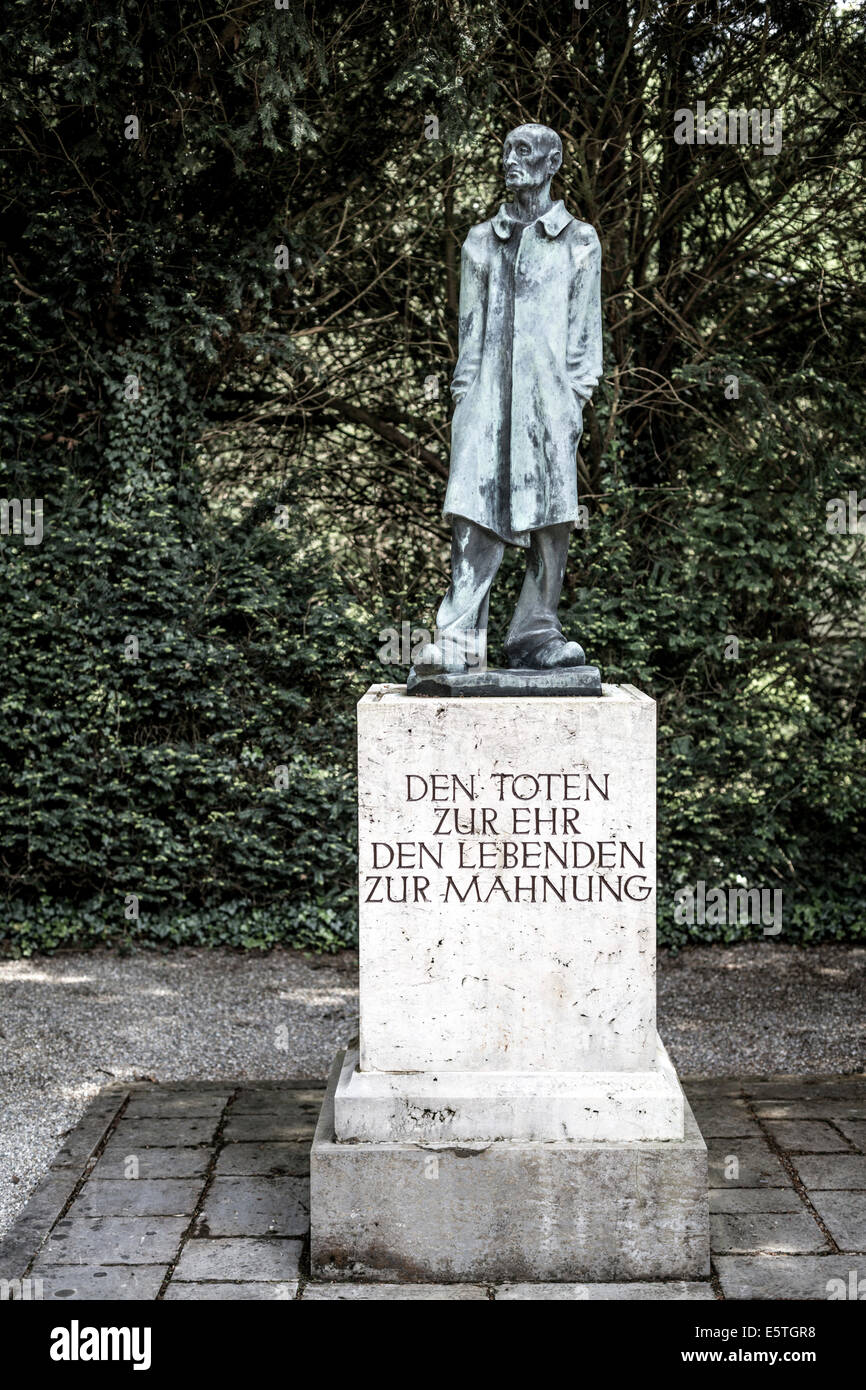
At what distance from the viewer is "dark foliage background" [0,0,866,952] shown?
24.3 ft

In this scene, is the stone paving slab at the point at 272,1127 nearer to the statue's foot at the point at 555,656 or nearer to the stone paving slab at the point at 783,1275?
the stone paving slab at the point at 783,1275

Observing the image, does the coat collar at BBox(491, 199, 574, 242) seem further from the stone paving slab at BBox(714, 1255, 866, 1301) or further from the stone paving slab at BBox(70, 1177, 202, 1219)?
the stone paving slab at BBox(70, 1177, 202, 1219)

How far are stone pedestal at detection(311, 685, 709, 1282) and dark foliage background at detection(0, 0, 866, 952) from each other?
3.66 metres

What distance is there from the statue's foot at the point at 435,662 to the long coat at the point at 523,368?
0.41 m

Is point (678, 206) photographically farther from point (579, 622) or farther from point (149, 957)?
point (149, 957)

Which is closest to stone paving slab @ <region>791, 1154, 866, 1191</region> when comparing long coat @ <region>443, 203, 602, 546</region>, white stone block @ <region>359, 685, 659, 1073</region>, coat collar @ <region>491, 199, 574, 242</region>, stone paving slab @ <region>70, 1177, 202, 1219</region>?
white stone block @ <region>359, 685, 659, 1073</region>

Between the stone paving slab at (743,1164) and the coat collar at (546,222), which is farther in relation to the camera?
the stone paving slab at (743,1164)

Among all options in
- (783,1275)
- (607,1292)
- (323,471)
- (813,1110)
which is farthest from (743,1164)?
(323,471)

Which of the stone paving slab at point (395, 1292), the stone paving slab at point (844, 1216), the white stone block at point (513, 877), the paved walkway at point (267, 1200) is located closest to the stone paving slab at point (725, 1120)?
the paved walkway at point (267, 1200)

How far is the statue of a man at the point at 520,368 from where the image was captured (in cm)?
411

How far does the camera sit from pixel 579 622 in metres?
7.55

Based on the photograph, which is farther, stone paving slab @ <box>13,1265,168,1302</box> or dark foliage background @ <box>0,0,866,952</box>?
dark foliage background @ <box>0,0,866,952</box>

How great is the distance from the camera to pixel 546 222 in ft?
13.4

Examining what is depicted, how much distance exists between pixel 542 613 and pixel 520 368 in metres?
0.79
